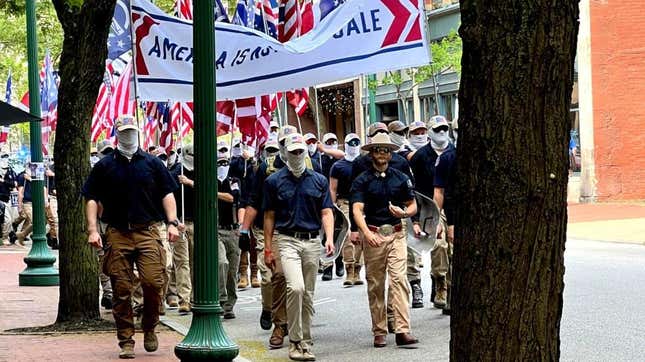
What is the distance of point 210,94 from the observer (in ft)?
28.3

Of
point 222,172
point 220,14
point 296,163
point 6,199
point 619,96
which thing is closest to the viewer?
point 296,163

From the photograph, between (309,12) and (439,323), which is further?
(309,12)

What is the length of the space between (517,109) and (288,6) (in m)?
12.1

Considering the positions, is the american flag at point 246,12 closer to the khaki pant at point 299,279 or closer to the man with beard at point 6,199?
the khaki pant at point 299,279

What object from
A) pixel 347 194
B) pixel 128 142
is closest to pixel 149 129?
pixel 347 194

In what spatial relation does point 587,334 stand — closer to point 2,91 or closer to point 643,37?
point 643,37

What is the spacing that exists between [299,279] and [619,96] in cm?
2601

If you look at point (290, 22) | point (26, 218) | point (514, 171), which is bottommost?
point (26, 218)

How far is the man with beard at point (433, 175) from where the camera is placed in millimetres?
13773

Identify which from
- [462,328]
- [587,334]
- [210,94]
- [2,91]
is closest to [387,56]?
[587,334]

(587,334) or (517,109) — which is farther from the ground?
(517,109)

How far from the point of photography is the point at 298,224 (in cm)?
1109

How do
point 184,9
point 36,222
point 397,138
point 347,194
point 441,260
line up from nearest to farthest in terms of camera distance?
point 441,260, point 397,138, point 347,194, point 184,9, point 36,222

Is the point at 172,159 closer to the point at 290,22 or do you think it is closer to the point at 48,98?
the point at 290,22
